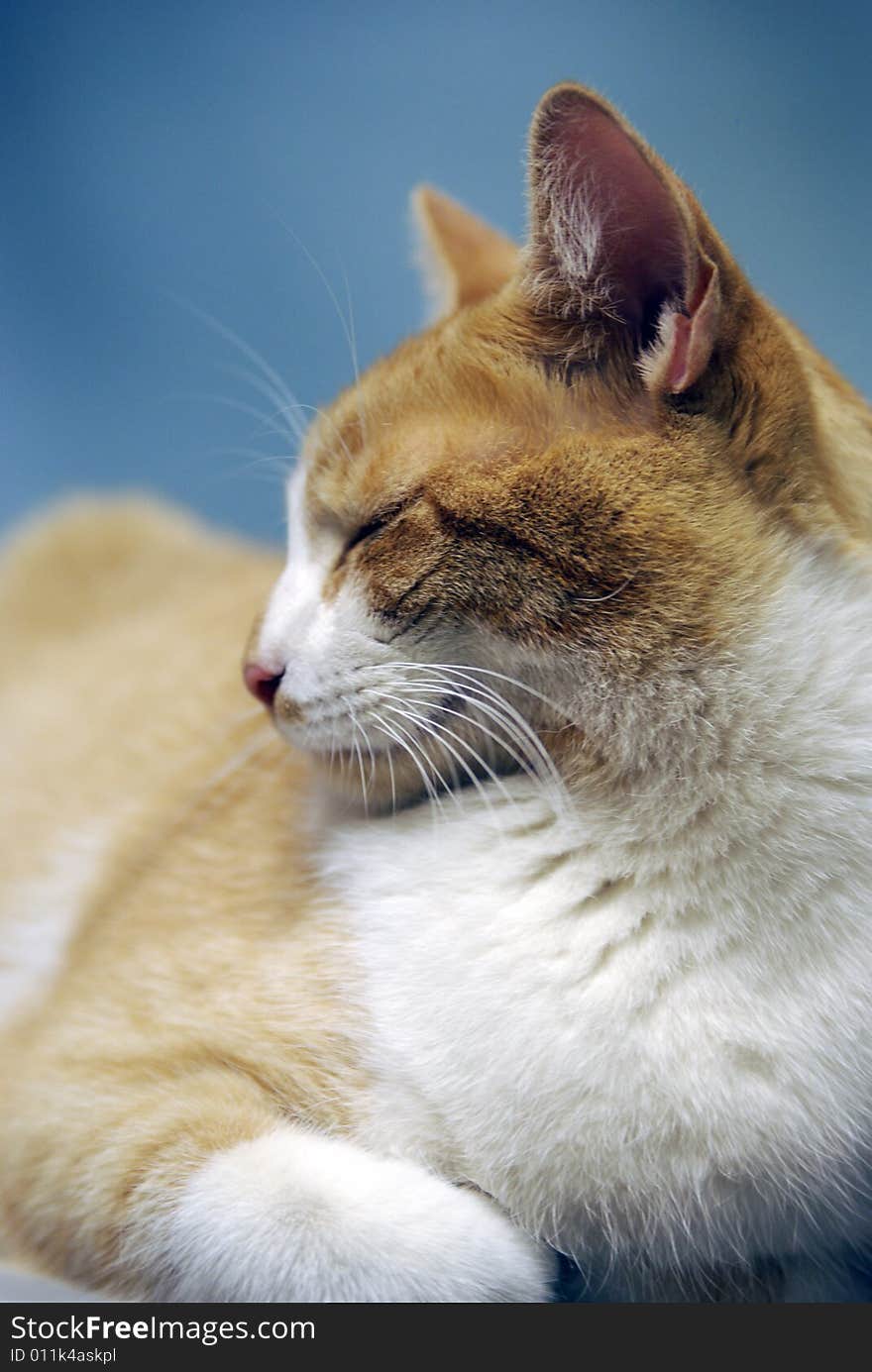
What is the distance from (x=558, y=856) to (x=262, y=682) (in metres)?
0.26

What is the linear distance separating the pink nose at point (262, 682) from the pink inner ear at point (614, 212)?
0.37 meters

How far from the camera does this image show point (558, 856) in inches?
33.7

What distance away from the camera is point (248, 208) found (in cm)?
148

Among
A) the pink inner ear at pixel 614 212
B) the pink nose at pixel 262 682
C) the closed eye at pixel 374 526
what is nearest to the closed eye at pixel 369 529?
the closed eye at pixel 374 526

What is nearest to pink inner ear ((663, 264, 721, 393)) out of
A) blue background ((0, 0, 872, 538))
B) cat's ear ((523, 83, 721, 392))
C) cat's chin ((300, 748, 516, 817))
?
cat's ear ((523, 83, 721, 392))

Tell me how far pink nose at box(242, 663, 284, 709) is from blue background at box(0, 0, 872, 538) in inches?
10.1

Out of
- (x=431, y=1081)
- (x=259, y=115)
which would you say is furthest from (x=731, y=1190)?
(x=259, y=115)

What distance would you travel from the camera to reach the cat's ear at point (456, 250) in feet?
3.60

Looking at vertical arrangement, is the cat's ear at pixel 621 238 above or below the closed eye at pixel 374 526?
above

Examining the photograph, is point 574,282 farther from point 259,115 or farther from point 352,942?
point 259,115

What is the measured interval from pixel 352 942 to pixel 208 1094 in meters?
0.15

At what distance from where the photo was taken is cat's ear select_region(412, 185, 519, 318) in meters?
1.10

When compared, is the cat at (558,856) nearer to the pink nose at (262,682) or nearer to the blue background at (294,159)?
the pink nose at (262,682)

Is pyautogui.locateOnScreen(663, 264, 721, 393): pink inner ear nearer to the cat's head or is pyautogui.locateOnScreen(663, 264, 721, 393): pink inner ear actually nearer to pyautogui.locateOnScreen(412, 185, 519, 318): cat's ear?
the cat's head
